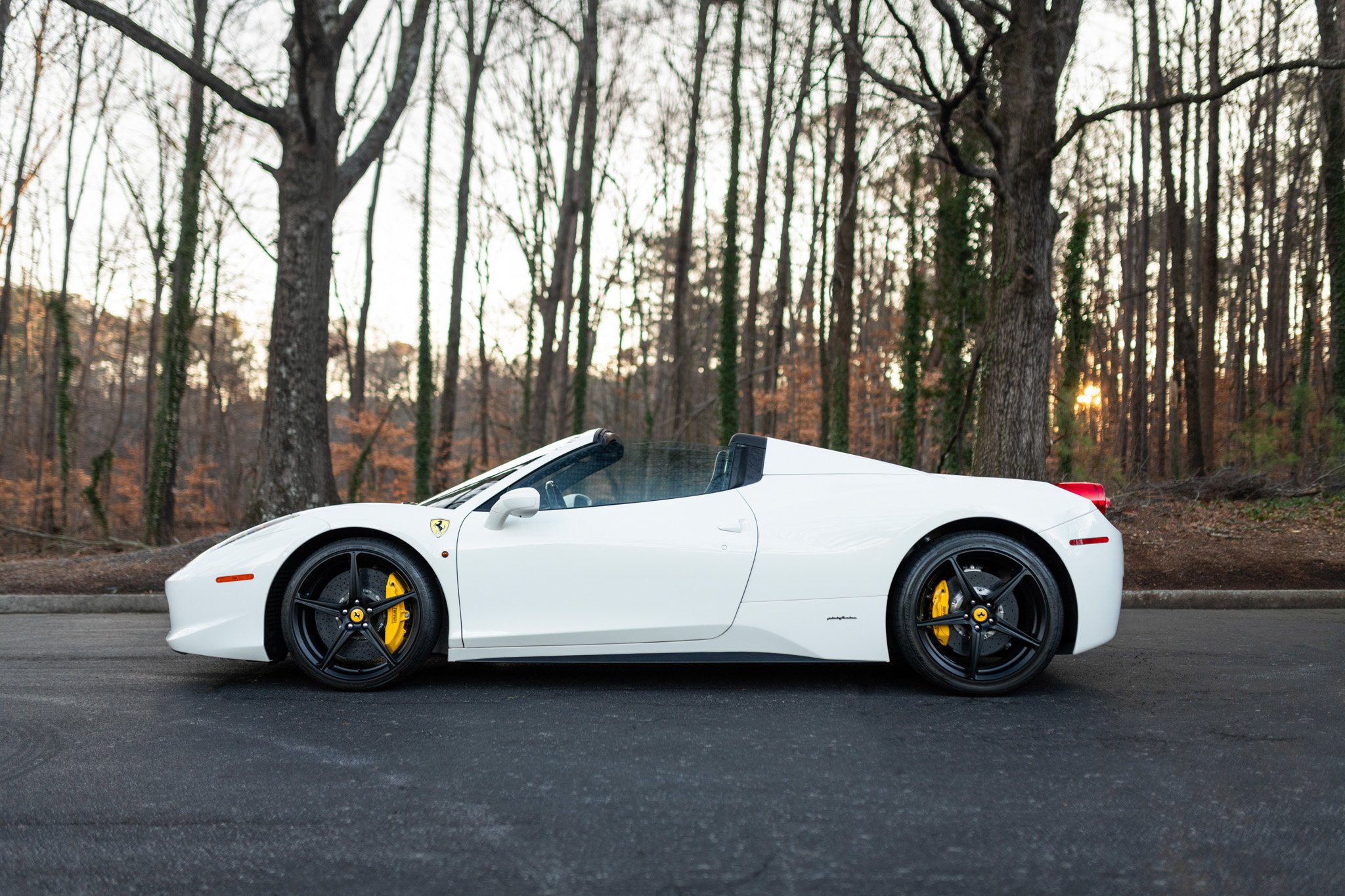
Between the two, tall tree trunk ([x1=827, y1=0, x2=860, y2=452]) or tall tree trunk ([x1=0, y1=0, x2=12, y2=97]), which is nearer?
tall tree trunk ([x1=0, y1=0, x2=12, y2=97])

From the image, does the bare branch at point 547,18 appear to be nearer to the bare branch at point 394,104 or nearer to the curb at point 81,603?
the bare branch at point 394,104

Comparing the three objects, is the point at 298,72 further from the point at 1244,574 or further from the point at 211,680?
the point at 1244,574

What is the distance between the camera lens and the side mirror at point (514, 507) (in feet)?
13.6

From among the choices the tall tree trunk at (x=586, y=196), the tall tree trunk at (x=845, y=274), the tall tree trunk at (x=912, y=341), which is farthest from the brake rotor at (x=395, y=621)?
the tall tree trunk at (x=586, y=196)

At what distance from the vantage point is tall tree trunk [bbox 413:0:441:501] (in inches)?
898

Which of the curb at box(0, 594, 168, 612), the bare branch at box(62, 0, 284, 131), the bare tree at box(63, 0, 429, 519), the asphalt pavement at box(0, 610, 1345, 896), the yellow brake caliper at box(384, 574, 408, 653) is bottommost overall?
the curb at box(0, 594, 168, 612)

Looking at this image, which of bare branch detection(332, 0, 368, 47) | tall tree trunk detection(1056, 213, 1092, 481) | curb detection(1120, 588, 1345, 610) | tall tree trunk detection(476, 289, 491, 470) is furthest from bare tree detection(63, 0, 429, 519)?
tall tree trunk detection(476, 289, 491, 470)

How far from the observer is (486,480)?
15.5ft

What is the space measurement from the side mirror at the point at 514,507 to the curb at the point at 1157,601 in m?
4.85

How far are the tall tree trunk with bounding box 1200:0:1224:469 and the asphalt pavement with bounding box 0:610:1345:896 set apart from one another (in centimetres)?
1563

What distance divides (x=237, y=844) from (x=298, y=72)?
8.72m

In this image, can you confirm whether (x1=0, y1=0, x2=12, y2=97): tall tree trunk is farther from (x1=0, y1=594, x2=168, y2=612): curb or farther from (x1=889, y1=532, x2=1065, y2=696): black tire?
(x1=889, y1=532, x2=1065, y2=696): black tire

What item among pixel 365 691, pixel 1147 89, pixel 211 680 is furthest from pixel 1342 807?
pixel 1147 89

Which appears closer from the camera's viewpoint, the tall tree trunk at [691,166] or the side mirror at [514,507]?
the side mirror at [514,507]
